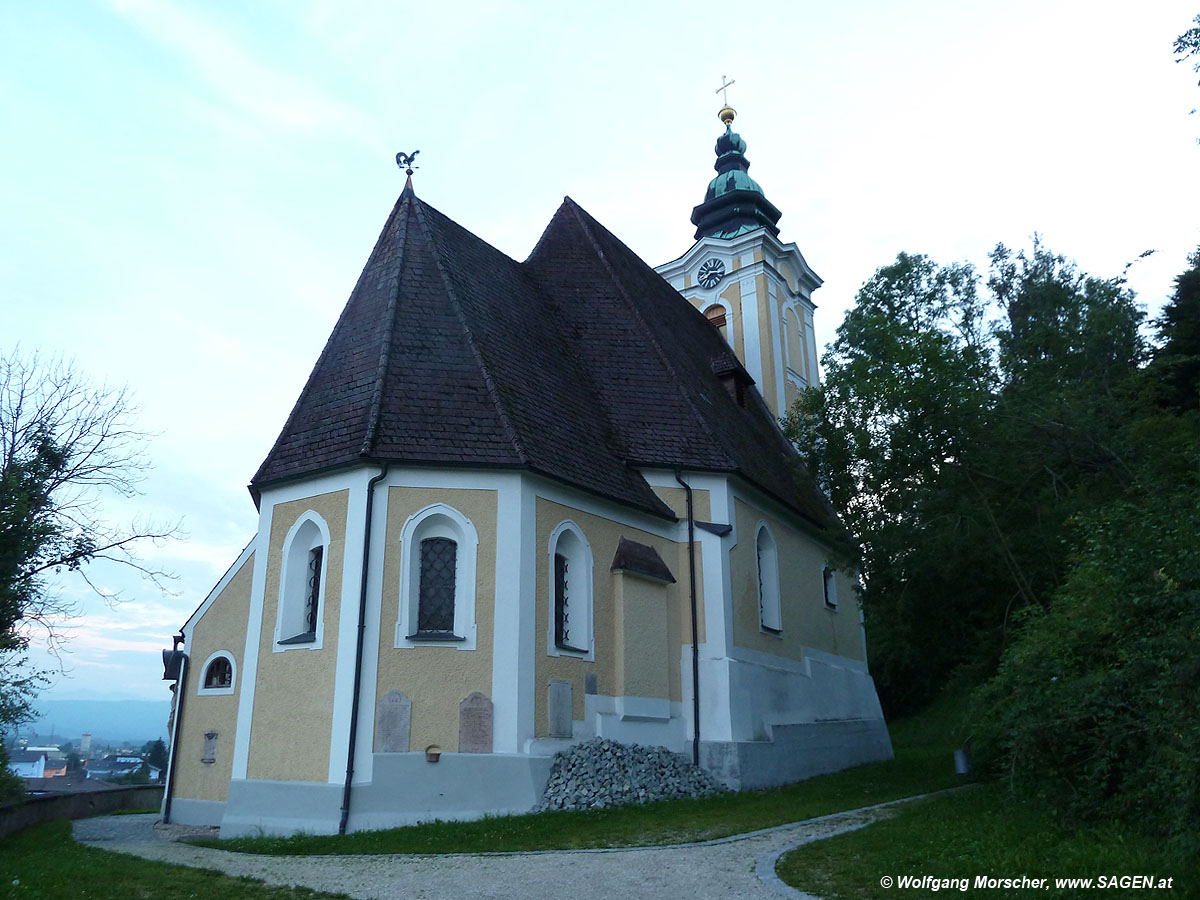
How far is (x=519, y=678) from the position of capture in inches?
493

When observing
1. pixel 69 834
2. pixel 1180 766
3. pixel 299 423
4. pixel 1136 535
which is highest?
pixel 299 423

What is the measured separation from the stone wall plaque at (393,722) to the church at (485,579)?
0.09ft

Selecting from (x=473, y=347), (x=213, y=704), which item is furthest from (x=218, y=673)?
(x=473, y=347)

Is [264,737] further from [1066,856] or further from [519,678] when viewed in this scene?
[1066,856]

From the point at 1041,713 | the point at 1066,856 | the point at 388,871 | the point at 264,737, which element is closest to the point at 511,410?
the point at 264,737

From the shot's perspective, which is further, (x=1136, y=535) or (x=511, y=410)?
(x=511, y=410)

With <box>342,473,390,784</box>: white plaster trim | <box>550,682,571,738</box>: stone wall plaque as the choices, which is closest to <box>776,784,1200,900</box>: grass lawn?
<box>550,682,571,738</box>: stone wall plaque

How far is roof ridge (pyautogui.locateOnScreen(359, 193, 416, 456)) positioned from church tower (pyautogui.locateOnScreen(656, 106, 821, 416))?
449 inches

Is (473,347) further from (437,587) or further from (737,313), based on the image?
(737,313)

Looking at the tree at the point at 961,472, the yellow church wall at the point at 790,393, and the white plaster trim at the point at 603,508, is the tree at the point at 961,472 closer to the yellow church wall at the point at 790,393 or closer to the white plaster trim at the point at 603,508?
the white plaster trim at the point at 603,508

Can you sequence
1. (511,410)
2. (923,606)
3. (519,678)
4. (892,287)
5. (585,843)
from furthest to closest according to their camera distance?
(892,287), (923,606), (511,410), (519,678), (585,843)

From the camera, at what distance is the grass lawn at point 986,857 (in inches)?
261

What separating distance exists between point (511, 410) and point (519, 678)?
3942 mm

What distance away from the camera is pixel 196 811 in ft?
47.1
